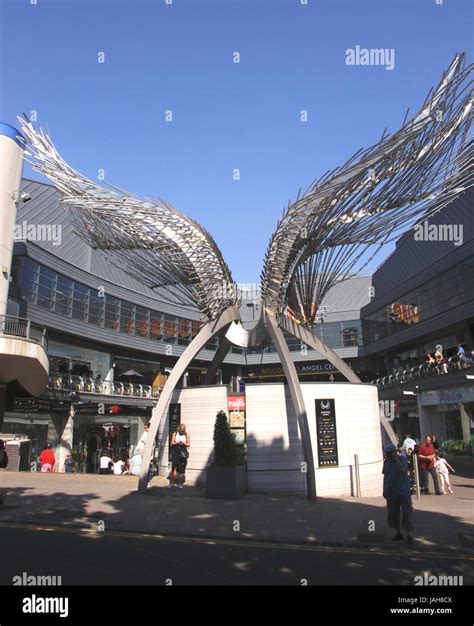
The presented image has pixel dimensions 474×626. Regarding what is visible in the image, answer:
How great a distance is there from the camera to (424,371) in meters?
32.1

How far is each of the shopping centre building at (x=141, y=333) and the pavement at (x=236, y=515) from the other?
6.87 meters

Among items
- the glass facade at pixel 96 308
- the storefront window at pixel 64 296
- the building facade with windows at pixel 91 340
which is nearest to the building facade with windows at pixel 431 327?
the building facade with windows at pixel 91 340

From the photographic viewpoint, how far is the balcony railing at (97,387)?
91.6ft

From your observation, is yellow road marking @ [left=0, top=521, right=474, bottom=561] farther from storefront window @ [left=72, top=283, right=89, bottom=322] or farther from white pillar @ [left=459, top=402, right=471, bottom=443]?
storefront window @ [left=72, top=283, right=89, bottom=322]

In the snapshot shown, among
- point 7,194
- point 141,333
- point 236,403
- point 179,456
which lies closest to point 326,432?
point 236,403

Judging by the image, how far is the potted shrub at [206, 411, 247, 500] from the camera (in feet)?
40.2

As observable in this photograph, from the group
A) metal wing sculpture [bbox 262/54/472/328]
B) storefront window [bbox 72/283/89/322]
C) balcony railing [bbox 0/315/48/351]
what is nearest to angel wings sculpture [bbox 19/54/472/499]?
metal wing sculpture [bbox 262/54/472/328]

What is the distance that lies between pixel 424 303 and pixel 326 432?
26.2 meters

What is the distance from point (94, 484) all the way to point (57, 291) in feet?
65.6

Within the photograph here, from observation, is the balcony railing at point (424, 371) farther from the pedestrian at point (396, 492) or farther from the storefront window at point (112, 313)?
the storefront window at point (112, 313)

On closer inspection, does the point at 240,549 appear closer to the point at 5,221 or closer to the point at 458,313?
the point at 5,221

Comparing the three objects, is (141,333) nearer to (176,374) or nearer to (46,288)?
(46,288)

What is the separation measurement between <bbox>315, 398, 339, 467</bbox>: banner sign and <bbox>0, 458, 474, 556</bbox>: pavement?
117 centimetres

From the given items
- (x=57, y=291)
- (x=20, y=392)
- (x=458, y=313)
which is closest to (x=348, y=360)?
(x=458, y=313)
